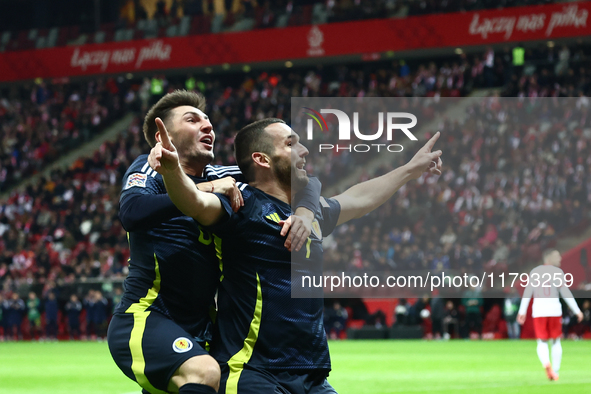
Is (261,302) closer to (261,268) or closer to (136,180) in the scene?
(261,268)

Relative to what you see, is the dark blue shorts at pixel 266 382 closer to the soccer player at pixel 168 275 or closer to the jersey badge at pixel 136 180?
the soccer player at pixel 168 275

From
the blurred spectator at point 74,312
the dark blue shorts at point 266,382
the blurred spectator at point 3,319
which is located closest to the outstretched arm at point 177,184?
the dark blue shorts at point 266,382

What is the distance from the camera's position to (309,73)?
36562 millimetres

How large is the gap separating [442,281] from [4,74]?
3742 centimetres

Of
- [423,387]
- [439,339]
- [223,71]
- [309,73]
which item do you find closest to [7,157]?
[223,71]

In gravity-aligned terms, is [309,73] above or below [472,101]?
above

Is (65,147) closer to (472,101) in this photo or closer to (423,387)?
(423,387)

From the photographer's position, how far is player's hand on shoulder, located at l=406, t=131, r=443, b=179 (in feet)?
17.0

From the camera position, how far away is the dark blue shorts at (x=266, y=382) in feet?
14.0

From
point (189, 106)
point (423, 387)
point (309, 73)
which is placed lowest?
point (423, 387)

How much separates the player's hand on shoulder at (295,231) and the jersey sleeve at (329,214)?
0.42 meters

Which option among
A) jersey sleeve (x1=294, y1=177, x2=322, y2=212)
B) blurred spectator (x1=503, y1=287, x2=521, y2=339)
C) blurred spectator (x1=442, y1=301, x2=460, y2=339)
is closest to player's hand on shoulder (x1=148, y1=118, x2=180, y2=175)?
jersey sleeve (x1=294, y1=177, x2=322, y2=212)

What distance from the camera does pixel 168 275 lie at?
199 inches

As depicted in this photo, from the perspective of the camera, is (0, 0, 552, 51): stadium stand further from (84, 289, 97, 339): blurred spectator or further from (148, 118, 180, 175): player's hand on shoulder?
(148, 118, 180, 175): player's hand on shoulder
